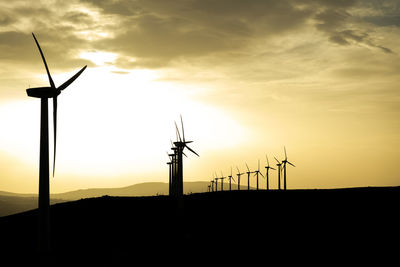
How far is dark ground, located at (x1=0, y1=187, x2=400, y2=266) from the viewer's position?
48656 mm

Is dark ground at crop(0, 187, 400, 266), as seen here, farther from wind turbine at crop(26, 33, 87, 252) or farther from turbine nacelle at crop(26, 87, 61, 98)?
turbine nacelle at crop(26, 87, 61, 98)

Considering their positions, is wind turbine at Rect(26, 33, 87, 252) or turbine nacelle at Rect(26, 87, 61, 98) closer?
wind turbine at Rect(26, 33, 87, 252)

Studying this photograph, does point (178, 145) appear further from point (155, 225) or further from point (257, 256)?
point (257, 256)

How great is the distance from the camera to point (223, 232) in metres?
60.7

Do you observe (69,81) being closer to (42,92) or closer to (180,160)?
(42,92)

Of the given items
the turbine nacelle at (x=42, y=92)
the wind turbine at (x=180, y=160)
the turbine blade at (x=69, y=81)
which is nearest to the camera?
the turbine nacelle at (x=42, y=92)

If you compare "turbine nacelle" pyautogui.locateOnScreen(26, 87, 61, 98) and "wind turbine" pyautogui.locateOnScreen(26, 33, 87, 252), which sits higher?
"turbine nacelle" pyautogui.locateOnScreen(26, 87, 61, 98)

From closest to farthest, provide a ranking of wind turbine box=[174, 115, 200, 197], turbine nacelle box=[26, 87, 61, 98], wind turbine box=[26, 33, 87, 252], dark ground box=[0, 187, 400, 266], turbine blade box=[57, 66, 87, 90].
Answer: wind turbine box=[26, 33, 87, 252] < turbine nacelle box=[26, 87, 61, 98] < turbine blade box=[57, 66, 87, 90] < dark ground box=[0, 187, 400, 266] < wind turbine box=[174, 115, 200, 197]

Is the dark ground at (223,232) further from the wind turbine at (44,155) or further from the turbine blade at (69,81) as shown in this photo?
the turbine blade at (69,81)

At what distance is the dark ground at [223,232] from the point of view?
4866 centimetres

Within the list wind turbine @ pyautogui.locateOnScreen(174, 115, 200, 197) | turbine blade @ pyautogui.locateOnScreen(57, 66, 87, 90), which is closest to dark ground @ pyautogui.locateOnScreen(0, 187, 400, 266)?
wind turbine @ pyautogui.locateOnScreen(174, 115, 200, 197)

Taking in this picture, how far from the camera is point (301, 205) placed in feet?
258

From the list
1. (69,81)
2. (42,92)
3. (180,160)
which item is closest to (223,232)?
(180,160)

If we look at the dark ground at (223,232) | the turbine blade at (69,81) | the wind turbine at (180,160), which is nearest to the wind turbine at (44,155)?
the turbine blade at (69,81)
